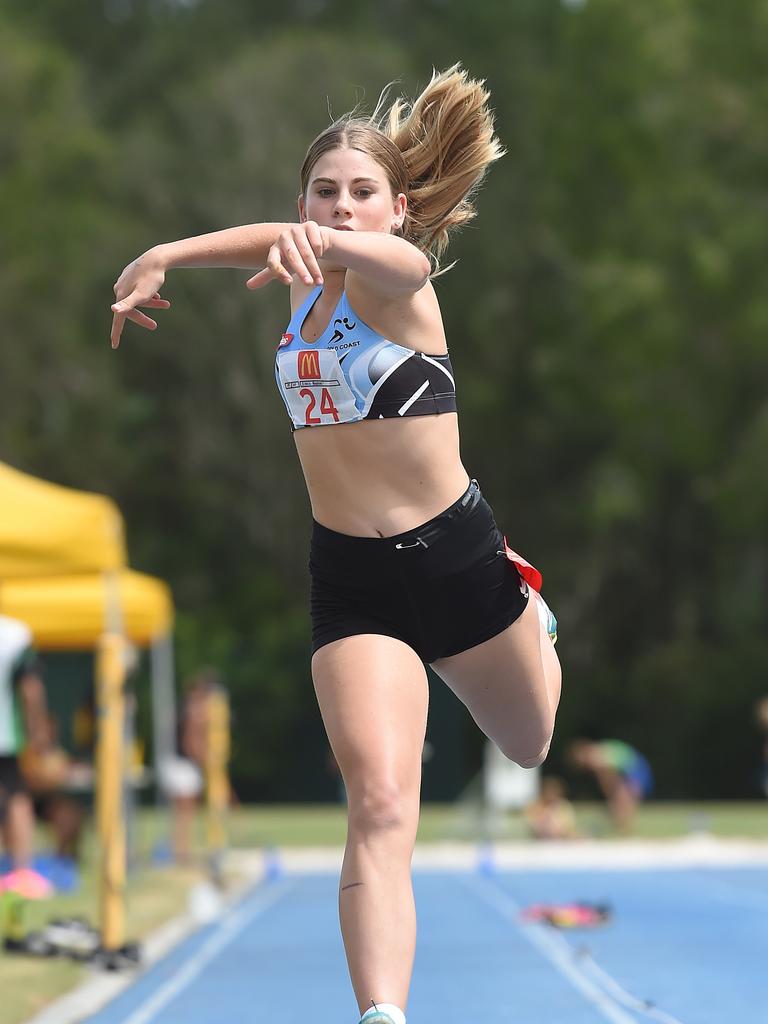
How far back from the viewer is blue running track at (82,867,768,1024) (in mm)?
6875

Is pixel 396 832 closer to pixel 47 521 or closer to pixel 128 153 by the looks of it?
pixel 47 521

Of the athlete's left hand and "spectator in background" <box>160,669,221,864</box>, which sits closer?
the athlete's left hand

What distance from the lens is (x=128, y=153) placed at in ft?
128

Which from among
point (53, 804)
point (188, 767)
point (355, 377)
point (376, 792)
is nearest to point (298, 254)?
point (355, 377)

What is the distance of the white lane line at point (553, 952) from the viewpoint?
6.73 meters

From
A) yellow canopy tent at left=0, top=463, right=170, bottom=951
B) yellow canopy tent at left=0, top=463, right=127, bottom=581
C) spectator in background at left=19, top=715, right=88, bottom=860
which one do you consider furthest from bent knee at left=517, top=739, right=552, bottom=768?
spectator in background at left=19, top=715, right=88, bottom=860

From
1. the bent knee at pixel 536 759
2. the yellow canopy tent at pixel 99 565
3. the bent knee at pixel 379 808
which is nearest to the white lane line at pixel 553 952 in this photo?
the bent knee at pixel 536 759

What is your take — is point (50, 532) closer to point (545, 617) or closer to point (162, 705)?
point (545, 617)

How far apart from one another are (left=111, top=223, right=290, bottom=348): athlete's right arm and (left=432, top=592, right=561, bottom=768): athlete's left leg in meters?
1.09

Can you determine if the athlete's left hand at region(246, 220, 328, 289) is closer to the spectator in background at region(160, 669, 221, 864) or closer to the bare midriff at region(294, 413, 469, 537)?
the bare midriff at region(294, 413, 469, 537)

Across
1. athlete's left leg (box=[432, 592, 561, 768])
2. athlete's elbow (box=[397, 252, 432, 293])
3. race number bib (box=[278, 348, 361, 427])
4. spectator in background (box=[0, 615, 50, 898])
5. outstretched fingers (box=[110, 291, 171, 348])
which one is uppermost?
athlete's elbow (box=[397, 252, 432, 293])

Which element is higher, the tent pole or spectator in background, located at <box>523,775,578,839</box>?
the tent pole

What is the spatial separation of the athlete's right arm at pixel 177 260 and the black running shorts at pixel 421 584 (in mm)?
A: 700

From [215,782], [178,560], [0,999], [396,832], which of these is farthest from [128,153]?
[396,832]
